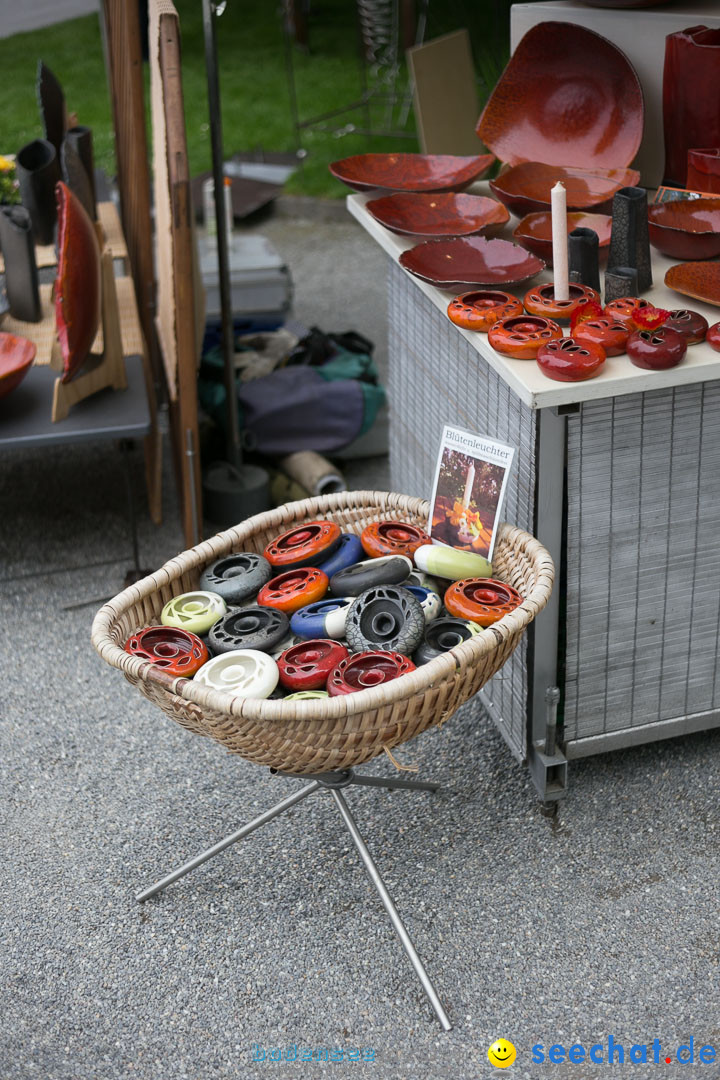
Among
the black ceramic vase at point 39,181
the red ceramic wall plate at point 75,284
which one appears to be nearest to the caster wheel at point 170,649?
the red ceramic wall plate at point 75,284

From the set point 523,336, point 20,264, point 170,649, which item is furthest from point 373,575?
point 20,264

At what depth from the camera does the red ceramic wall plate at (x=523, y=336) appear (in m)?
1.82

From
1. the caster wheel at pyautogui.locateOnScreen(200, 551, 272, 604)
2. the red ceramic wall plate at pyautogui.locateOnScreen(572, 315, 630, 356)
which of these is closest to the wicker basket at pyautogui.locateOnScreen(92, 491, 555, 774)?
the caster wheel at pyautogui.locateOnScreen(200, 551, 272, 604)

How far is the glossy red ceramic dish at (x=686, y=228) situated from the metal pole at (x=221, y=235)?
44.5 inches

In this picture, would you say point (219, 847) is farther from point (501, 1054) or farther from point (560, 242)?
point (560, 242)

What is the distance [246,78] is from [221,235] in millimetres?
6679

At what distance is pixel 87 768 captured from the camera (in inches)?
92.5

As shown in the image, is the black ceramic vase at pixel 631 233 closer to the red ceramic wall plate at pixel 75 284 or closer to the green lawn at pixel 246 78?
the red ceramic wall plate at pixel 75 284

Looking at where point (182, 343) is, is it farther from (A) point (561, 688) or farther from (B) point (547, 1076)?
(B) point (547, 1076)

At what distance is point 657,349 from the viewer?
5.76 ft

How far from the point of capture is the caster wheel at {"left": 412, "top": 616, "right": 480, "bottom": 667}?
177 cm

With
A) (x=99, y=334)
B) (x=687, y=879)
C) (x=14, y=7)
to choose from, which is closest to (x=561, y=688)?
(x=687, y=879)

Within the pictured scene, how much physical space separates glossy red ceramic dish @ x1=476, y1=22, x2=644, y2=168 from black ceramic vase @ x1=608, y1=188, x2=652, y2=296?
1.71 ft

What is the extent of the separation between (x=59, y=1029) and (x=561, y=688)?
1.04 m
